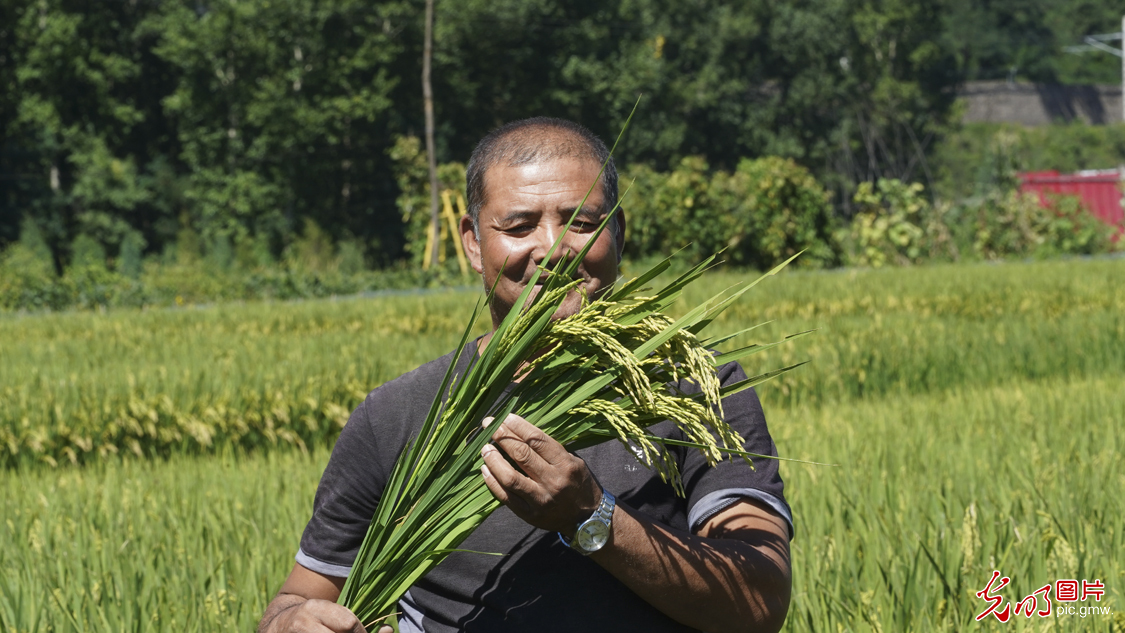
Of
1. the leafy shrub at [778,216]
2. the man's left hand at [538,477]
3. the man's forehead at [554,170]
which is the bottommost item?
the leafy shrub at [778,216]

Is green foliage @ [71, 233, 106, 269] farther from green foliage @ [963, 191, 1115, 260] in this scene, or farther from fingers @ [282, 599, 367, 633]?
fingers @ [282, 599, 367, 633]

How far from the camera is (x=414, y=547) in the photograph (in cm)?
150

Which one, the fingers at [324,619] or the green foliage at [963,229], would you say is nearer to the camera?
the fingers at [324,619]

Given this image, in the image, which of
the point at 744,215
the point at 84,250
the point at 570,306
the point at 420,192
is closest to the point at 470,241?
the point at 570,306

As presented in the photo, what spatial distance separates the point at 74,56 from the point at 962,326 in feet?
100

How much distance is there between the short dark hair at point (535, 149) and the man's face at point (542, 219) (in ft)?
0.06

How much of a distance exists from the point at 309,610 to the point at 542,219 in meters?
0.68

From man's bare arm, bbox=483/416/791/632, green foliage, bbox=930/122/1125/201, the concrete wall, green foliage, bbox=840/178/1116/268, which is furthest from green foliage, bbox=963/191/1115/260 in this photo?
the concrete wall

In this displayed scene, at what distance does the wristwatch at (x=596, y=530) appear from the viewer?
1.30 m

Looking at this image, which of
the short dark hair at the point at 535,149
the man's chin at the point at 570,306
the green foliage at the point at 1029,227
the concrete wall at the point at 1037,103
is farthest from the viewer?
the concrete wall at the point at 1037,103

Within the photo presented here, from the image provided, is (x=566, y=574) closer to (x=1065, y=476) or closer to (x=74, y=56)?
(x=1065, y=476)

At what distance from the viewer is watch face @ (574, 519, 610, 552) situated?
1.31m

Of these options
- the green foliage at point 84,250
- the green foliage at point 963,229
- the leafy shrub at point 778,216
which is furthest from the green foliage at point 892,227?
the green foliage at point 84,250

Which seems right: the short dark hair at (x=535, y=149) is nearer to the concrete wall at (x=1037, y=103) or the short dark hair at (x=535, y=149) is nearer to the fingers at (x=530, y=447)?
the fingers at (x=530, y=447)
